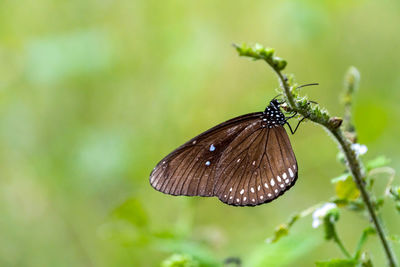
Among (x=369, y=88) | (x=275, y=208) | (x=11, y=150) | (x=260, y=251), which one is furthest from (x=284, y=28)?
(x=11, y=150)

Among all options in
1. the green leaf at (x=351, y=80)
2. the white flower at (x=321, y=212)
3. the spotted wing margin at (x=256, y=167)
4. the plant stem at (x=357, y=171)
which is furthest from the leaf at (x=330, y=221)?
the green leaf at (x=351, y=80)

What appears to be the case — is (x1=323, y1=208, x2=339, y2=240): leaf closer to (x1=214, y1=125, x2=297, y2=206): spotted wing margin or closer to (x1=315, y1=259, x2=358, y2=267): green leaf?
(x1=315, y1=259, x2=358, y2=267): green leaf

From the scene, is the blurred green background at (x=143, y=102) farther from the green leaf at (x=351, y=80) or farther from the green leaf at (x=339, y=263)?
the green leaf at (x=339, y=263)

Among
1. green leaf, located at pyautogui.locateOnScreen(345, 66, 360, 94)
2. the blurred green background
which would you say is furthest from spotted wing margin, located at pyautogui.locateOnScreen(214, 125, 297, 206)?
the blurred green background

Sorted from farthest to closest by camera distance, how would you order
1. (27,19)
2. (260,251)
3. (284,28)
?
(27,19)
(284,28)
(260,251)

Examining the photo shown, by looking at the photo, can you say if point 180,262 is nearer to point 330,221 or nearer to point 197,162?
point 197,162

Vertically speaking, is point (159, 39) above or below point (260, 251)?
above

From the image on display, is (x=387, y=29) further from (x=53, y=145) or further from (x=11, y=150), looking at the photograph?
(x=11, y=150)
